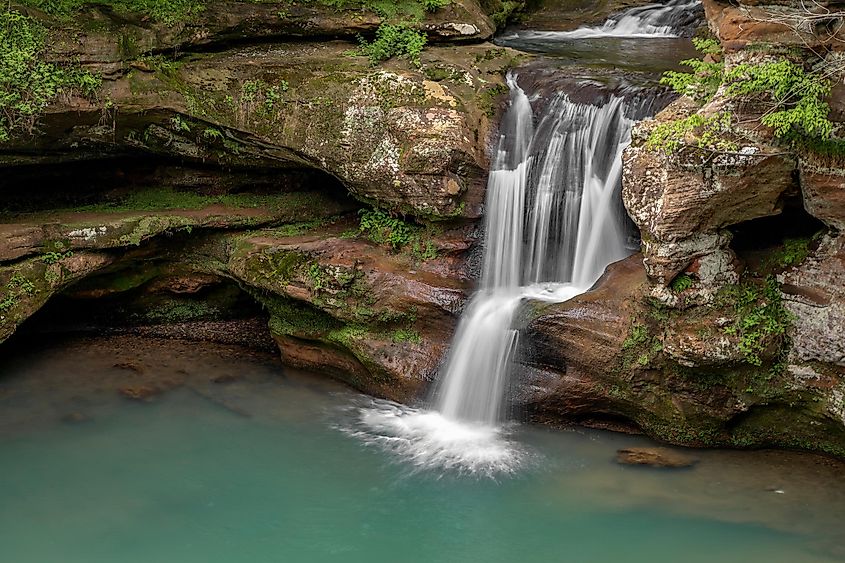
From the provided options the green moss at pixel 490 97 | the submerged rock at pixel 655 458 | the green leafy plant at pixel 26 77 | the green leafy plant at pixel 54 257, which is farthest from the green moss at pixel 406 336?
the green leafy plant at pixel 26 77

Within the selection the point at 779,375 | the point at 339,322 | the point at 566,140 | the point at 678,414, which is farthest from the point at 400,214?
the point at 779,375

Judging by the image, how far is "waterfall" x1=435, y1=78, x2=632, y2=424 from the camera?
936 cm

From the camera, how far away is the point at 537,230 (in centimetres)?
969

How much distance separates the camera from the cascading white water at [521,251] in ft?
30.5

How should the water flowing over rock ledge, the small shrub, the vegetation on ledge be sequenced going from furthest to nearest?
1. the small shrub
2. the water flowing over rock ledge
3. the vegetation on ledge

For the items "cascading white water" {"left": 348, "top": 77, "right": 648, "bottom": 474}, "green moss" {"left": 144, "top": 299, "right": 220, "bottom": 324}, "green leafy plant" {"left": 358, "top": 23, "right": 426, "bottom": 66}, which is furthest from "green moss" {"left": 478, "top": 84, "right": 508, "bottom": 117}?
"green moss" {"left": 144, "top": 299, "right": 220, "bottom": 324}

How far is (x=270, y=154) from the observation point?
34.4 ft

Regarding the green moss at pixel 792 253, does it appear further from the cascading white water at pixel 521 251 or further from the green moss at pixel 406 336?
the green moss at pixel 406 336

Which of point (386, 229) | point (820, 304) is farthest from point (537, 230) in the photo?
point (820, 304)

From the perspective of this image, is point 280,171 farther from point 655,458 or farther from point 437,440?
point 655,458

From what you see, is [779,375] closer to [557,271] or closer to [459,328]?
[557,271]

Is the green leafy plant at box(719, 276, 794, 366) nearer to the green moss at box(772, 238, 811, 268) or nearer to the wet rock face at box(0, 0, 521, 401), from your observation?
the green moss at box(772, 238, 811, 268)

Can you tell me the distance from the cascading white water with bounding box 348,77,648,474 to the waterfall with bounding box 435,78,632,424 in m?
0.01

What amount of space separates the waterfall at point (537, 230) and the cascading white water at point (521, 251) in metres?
0.01
